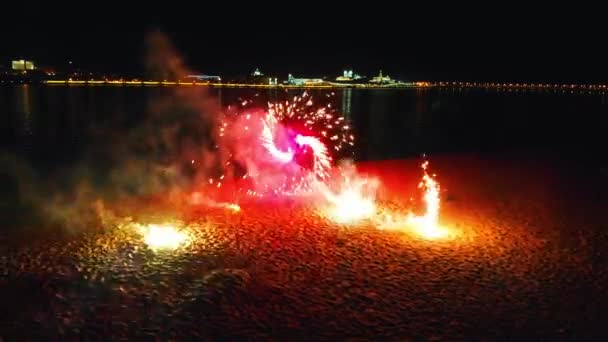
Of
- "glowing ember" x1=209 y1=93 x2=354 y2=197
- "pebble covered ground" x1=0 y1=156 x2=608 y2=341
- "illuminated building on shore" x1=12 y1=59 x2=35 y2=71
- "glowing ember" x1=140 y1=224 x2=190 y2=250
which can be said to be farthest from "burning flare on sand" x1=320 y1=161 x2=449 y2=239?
"illuminated building on shore" x1=12 y1=59 x2=35 y2=71

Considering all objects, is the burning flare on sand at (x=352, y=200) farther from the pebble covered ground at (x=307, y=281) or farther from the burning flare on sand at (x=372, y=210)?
the pebble covered ground at (x=307, y=281)

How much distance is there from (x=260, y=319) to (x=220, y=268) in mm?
2293

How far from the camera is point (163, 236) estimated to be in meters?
12.9

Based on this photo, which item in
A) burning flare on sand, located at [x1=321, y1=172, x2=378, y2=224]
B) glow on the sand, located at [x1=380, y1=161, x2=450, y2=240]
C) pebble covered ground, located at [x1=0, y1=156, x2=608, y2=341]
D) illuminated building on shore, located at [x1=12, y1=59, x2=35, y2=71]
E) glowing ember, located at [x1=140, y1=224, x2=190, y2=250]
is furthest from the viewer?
illuminated building on shore, located at [x1=12, y1=59, x2=35, y2=71]

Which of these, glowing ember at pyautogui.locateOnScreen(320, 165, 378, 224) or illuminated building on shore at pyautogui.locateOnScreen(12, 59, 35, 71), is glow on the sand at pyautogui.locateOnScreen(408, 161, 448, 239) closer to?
glowing ember at pyautogui.locateOnScreen(320, 165, 378, 224)

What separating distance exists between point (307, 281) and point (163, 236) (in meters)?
4.15

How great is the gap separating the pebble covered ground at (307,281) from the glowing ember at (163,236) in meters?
0.37

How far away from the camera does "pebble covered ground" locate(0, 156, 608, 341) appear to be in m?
8.84

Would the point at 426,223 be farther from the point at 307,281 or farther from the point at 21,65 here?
the point at 21,65

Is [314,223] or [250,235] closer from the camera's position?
[250,235]

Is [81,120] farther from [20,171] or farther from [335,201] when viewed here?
[335,201]

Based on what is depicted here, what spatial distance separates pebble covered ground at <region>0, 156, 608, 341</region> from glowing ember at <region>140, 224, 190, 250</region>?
0.37 meters

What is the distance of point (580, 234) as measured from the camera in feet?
47.1

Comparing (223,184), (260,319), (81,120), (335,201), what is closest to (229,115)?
(81,120)
